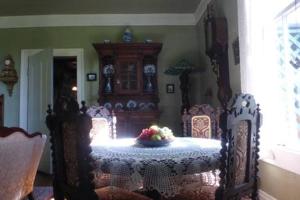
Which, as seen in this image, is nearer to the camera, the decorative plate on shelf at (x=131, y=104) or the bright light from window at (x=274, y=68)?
the bright light from window at (x=274, y=68)

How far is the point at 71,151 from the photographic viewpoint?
6.18 ft

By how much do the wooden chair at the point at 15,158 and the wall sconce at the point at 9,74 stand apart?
11.2ft

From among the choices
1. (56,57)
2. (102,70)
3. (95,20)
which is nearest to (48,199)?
(102,70)

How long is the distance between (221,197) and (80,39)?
435cm

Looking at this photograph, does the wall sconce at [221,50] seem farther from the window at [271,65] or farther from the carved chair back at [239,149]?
the carved chair back at [239,149]

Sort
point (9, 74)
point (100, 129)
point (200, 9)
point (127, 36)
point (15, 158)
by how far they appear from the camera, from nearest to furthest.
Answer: point (15, 158)
point (100, 129)
point (200, 9)
point (127, 36)
point (9, 74)

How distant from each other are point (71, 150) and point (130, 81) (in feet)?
11.1

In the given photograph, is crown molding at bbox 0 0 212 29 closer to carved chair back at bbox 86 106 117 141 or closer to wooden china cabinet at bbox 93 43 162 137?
wooden china cabinet at bbox 93 43 162 137

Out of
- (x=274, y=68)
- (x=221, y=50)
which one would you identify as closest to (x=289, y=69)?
(x=274, y=68)

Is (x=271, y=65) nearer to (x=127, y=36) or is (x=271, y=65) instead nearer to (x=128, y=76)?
(x=128, y=76)

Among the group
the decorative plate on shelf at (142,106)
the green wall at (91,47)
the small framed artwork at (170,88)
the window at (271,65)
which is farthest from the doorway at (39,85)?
the window at (271,65)

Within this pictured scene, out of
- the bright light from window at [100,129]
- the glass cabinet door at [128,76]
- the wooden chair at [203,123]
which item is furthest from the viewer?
the glass cabinet door at [128,76]

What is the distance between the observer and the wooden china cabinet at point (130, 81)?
5.09 m

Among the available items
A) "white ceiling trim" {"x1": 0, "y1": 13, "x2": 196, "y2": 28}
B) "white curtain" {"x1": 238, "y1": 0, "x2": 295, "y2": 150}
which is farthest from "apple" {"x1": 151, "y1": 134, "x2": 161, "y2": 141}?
"white ceiling trim" {"x1": 0, "y1": 13, "x2": 196, "y2": 28}
